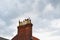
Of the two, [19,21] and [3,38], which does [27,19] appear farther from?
[3,38]

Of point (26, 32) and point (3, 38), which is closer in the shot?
point (26, 32)

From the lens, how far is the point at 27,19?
98.3 feet

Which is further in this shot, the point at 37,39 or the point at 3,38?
the point at 3,38

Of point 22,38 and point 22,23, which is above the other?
point 22,23

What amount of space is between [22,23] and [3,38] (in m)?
7.94

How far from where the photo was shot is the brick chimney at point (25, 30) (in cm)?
2970

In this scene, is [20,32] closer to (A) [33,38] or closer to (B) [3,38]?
(A) [33,38]

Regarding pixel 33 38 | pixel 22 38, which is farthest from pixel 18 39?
pixel 33 38

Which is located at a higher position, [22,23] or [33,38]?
[22,23]

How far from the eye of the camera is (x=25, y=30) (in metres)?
30.2

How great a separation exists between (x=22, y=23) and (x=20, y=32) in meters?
1.83

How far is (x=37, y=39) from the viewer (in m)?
31.4

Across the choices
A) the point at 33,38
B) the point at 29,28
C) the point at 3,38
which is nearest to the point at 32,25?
the point at 29,28

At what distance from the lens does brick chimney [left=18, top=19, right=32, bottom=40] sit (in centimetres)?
2970
